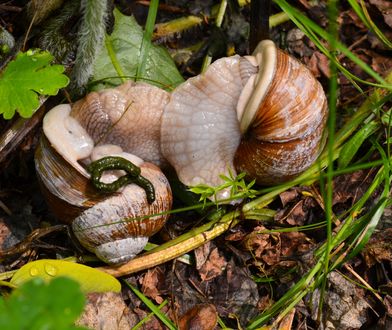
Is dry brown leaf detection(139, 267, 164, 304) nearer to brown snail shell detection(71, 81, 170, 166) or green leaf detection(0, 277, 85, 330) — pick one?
brown snail shell detection(71, 81, 170, 166)

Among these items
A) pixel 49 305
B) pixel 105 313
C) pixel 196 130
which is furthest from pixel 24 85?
pixel 49 305

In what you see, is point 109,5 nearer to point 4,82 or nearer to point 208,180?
point 4,82

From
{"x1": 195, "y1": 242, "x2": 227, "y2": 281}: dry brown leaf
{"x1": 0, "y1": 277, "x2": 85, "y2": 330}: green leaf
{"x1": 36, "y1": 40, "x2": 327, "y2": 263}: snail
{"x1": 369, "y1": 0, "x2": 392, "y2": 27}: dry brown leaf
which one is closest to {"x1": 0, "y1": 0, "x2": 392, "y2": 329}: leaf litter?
{"x1": 195, "y1": 242, "x2": 227, "y2": 281}: dry brown leaf

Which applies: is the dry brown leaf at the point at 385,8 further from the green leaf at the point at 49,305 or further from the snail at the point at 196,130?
the green leaf at the point at 49,305

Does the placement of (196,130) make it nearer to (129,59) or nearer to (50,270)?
(129,59)

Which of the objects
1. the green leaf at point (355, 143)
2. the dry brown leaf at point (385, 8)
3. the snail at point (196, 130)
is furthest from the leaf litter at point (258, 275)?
the dry brown leaf at point (385, 8)
